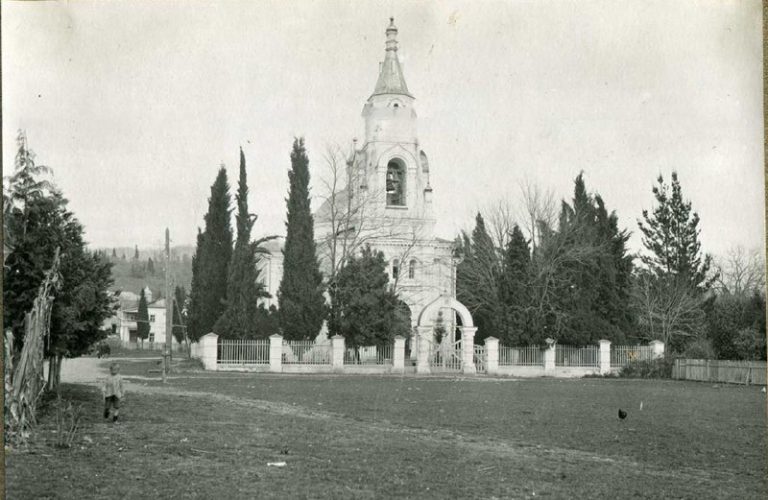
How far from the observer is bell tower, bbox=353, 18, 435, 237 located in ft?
127

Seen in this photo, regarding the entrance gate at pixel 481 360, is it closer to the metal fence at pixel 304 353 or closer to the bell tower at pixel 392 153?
the metal fence at pixel 304 353

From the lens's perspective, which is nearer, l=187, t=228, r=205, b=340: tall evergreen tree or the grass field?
the grass field

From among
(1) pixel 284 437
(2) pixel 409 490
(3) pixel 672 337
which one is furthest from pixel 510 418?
(3) pixel 672 337

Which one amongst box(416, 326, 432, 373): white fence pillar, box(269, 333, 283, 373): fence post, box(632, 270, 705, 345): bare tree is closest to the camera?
box(269, 333, 283, 373): fence post

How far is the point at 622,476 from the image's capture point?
883 centimetres

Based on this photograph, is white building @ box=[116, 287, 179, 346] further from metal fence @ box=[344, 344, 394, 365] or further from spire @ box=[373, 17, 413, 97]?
metal fence @ box=[344, 344, 394, 365]

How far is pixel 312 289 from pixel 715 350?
51.9 feet

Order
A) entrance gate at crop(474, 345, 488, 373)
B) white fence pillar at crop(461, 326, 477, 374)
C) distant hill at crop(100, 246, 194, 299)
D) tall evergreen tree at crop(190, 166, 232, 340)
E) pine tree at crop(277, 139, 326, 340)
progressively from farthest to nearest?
1. distant hill at crop(100, 246, 194, 299)
2. tall evergreen tree at crop(190, 166, 232, 340)
3. entrance gate at crop(474, 345, 488, 373)
4. white fence pillar at crop(461, 326, 477, 374)
5. pine tree at crop(277, 139, 326, 340)

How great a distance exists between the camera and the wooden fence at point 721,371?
2481cm

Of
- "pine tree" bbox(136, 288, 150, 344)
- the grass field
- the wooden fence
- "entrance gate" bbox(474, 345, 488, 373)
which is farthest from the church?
"pine tree" bbox(136, 288, 150, 344)

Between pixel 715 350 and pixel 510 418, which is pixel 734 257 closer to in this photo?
pixel 715 350

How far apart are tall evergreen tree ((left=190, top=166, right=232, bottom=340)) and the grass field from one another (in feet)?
59.8

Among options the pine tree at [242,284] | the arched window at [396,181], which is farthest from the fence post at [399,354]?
the arched window at [396,181]

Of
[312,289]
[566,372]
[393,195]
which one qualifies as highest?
[393,195]
